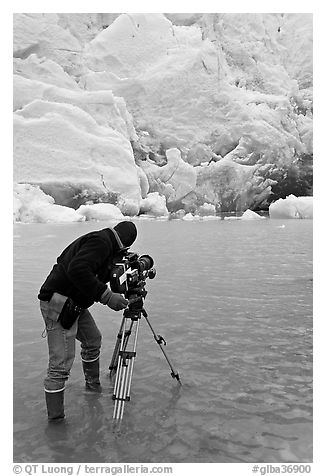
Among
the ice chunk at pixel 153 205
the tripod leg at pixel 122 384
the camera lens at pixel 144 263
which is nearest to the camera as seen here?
the tripod leg at pixel 122 384

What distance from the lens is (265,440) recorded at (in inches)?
84.7

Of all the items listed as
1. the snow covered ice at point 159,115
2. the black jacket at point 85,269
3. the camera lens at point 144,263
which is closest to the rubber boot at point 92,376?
the black jacket at point 85,269

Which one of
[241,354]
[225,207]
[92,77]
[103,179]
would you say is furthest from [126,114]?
[241,354]

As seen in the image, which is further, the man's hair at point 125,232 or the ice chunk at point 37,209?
the ice chunk at point 37,209

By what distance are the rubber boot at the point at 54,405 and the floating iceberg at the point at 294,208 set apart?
16679mm

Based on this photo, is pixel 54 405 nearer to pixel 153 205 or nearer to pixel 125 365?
pixel 125 365

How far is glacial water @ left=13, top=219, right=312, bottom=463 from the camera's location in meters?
2.11

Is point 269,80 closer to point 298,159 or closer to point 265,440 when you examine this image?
point 298,159

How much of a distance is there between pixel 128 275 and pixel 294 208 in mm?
17068

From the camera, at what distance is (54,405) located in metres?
2.29

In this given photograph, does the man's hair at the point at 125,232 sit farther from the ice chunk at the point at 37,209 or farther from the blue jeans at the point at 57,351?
the ice chunk at the point at 37,209

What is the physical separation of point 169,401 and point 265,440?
1.96ft

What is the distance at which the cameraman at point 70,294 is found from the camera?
2176 mm

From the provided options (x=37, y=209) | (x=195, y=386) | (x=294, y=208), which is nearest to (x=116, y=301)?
(x=195, y=386)
